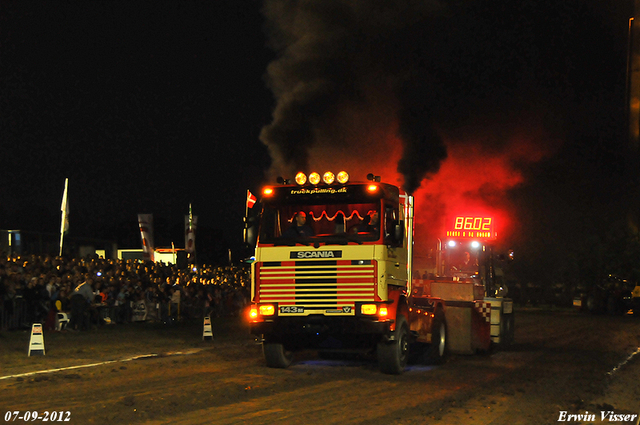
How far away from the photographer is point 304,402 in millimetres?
9320

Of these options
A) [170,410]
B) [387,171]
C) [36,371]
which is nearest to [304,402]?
[170,410]

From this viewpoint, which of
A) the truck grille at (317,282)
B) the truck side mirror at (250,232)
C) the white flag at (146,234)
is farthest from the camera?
the white flag at (146,234)

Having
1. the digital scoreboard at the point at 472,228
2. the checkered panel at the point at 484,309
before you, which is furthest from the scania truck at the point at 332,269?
the digital scoreboard at the point at 472,228

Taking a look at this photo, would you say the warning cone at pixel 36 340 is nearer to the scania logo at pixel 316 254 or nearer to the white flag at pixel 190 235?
the scania logo at pixel 316 254

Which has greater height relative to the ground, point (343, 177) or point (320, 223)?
point (343, 177)

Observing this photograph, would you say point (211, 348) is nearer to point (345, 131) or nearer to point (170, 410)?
point (170, 410)

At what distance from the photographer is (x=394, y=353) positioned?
1195 cm

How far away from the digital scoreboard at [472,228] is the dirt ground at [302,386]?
10.0 feet

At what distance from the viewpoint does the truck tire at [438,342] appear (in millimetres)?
14086

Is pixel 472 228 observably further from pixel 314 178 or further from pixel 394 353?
pixel 394 353

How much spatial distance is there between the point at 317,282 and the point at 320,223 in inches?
42.7

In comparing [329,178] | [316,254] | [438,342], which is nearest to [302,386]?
[316,254]

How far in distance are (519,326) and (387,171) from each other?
7834 mm

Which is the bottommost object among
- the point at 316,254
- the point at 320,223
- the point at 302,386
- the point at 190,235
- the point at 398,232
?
the point at 302,386
